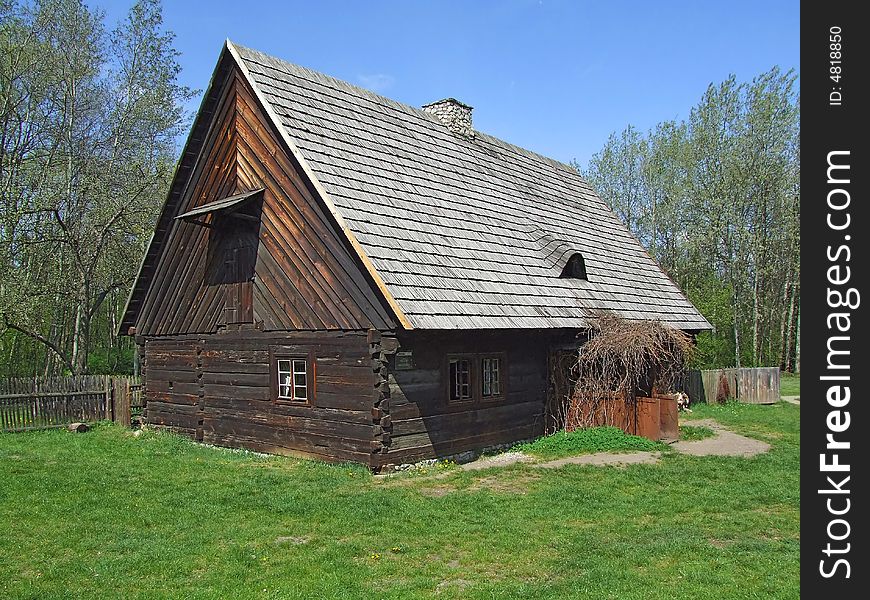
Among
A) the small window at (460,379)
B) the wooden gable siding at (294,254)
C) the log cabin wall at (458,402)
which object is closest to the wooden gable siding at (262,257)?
the wooden gable siding at (294,254)

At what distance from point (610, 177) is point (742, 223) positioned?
11307 millimetres

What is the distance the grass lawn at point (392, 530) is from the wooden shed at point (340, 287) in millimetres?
1356

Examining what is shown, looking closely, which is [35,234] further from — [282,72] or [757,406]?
[757,406]

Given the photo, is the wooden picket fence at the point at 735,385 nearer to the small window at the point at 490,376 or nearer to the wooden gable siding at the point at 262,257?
the small window at the point at 490,376

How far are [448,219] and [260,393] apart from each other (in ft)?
17.6

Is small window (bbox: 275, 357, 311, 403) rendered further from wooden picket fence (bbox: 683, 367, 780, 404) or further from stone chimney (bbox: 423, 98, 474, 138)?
wooden picket fence (bbox: 683, 367, 780, 404)

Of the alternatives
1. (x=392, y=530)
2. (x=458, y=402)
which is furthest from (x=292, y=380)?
(x=392, y=530)

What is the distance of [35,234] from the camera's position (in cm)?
2628

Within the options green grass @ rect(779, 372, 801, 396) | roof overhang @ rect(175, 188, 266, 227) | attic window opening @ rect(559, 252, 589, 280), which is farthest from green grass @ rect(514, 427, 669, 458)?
green grass @ rect(779, 372, 801, 396)

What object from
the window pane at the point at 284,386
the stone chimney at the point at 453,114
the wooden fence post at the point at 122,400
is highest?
the stone chimney at the point at 453,114

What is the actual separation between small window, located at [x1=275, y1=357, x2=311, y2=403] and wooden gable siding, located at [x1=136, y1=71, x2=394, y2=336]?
72 cm

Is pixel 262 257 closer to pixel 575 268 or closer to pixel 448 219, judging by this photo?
pixel 448 219

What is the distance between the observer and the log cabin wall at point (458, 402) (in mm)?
12719
